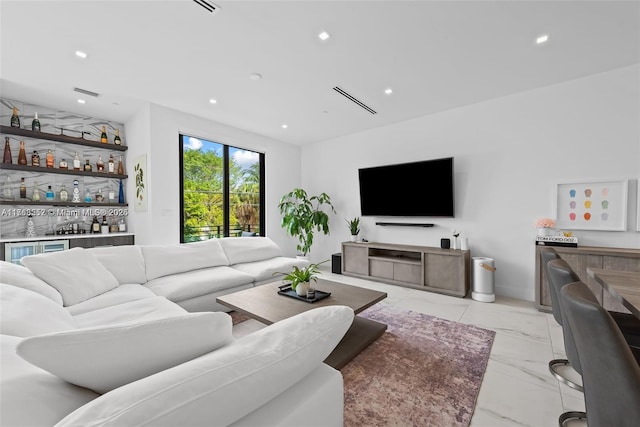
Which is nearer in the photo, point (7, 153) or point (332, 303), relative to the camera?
point (332, 303)

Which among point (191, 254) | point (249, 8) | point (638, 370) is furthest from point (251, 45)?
point (638, 370)

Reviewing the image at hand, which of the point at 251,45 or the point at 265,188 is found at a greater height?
the point at 251,45

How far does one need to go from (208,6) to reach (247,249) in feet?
9.03

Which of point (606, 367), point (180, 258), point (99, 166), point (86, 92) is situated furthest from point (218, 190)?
point (606, 367)

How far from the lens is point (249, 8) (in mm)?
2072

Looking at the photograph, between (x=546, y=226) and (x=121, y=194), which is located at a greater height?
(x=121, y=194)

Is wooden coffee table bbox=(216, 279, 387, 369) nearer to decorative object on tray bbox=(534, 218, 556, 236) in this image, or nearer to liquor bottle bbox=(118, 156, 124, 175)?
decorative object on tray bbox=(534, 218, 556, 236)

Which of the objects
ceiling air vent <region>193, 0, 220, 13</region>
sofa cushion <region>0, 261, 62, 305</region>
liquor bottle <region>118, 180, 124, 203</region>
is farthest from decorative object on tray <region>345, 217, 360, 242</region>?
liquor bottle <region>118, 180, 124, 203</region>

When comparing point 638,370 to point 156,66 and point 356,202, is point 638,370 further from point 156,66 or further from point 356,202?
point 356,202

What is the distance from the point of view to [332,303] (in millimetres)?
2246

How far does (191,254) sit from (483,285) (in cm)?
369

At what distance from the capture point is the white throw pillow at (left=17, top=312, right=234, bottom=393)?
69 cm

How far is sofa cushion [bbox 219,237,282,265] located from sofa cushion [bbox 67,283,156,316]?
47.4 inches

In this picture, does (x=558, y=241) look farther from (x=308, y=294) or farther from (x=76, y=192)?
(x=76, y=192)
